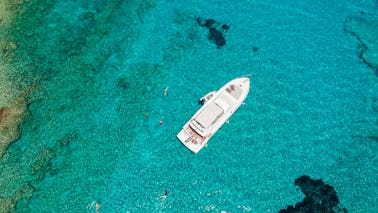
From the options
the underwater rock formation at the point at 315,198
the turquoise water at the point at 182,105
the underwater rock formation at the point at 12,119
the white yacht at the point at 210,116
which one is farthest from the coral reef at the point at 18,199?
the underwater rock formation at the point at 315,198

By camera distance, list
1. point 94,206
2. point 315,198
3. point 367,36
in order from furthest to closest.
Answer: point 367,36 → point 94,206 → point 315,198

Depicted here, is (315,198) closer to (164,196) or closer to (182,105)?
(164,196)

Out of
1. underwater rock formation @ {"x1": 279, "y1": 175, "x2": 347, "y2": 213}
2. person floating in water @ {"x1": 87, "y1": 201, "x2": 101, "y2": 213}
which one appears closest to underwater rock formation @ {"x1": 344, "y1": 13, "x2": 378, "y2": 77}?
underwater rock formation @ {"x1": 279, "y1": 175, "x2": 347, "y2": 213}

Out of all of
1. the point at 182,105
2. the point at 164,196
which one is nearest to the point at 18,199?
the point at 164,196

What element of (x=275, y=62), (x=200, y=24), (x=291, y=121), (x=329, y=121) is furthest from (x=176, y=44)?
(x=329, y=121)

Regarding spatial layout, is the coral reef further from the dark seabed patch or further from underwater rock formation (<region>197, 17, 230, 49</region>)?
the dark seabed patch

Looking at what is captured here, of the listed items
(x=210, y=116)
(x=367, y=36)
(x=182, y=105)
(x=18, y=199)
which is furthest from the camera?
(x=367, y=36)
